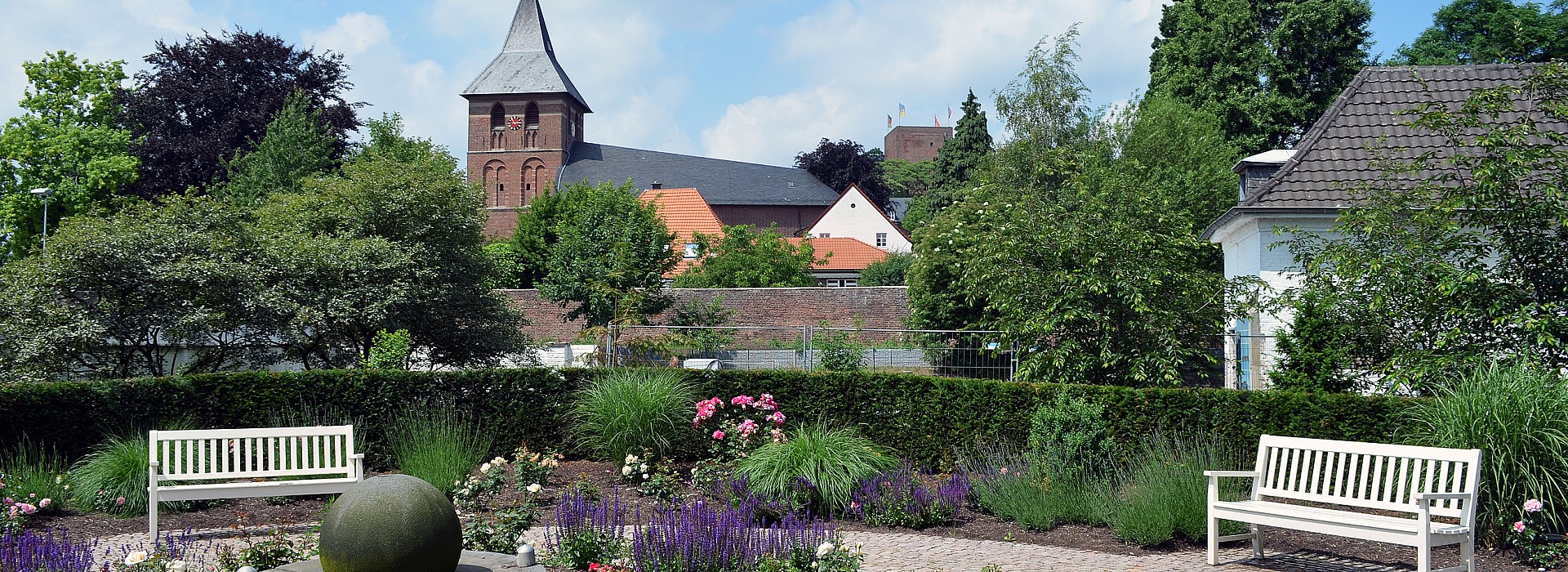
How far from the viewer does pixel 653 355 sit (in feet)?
65.1

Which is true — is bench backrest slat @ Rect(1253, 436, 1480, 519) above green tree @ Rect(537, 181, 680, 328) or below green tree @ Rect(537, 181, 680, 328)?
below

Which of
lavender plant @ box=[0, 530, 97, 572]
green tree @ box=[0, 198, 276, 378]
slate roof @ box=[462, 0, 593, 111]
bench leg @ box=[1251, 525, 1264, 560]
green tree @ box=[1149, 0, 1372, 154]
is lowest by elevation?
bench leg @ box=[1251, 525, 1264, 560]

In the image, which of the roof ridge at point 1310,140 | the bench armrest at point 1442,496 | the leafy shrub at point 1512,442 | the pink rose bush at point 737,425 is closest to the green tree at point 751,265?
the roof ridge at point 1310,140

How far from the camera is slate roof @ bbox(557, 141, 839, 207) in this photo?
3002 inches

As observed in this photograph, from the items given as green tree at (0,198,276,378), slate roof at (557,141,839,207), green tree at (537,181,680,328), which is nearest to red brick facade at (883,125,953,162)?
slate roof at (557,141,839,207)

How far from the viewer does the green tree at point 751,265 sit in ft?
145

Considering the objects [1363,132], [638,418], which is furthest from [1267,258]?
[638,418]

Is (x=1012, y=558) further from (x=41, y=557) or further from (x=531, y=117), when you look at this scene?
(x=531, y=117)

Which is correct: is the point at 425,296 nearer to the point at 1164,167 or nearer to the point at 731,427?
the point at 731,427

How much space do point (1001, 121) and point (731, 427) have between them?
19.7 m

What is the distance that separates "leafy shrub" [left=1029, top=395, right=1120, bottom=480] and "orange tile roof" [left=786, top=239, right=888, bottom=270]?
47.4m

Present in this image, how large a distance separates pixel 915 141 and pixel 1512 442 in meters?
120

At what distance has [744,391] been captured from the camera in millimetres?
12344

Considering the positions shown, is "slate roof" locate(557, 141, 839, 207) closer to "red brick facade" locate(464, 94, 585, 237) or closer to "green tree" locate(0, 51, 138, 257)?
"red brick facade" locate(464, 94, 585, 237)
